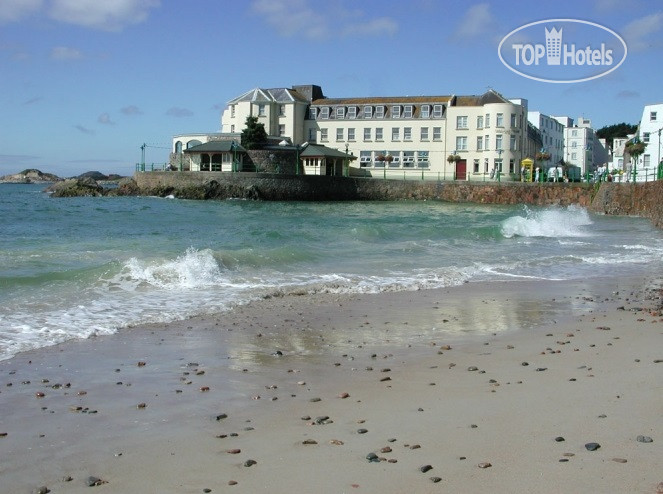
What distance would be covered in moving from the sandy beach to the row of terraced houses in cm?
5925

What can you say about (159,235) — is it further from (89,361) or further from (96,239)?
(89,361)

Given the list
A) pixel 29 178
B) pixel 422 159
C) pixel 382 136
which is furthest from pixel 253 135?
pixel 29 178

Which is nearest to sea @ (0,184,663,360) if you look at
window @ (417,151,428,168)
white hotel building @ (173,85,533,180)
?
white hotel building @ (173,85,533,180)

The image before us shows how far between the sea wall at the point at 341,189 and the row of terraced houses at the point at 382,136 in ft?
16.7

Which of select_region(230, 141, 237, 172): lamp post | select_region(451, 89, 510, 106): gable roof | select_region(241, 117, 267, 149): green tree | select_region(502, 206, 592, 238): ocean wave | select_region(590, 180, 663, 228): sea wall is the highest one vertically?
select_region(451, 89, 510, 106): gable roof

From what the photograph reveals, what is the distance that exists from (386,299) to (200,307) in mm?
3027

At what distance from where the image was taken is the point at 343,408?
18.9 feet

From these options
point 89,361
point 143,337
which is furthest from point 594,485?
point 143,337

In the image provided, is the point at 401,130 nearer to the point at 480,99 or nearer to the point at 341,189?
the point at 480,99

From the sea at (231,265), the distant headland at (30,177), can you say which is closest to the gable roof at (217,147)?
the sea at (231,265)

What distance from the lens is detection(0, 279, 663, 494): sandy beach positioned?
4.32 meters

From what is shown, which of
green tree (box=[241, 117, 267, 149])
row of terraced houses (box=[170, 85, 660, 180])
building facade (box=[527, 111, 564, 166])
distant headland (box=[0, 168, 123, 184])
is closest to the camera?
green tree (box=[241, 117, 267, 149])

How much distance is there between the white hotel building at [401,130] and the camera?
233 feet

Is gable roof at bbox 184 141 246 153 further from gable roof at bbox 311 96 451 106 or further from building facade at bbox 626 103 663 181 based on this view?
building facade at bbox 626 103 663 181
